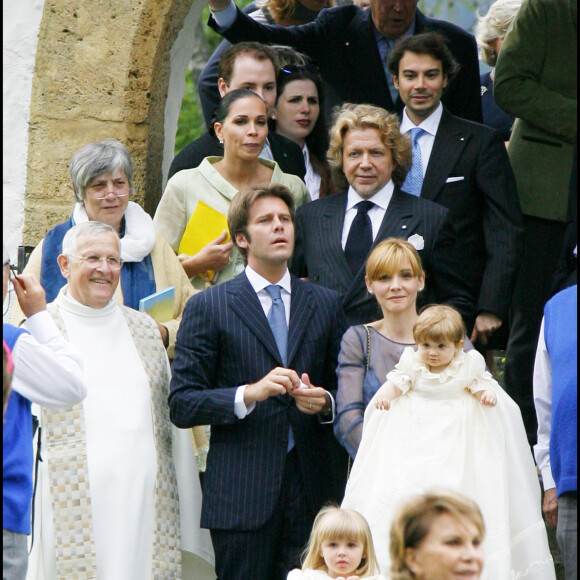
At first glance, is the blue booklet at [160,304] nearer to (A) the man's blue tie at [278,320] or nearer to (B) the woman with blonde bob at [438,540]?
(A) the man's blue tie at [278,320]

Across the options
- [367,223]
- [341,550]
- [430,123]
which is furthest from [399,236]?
[341,550]

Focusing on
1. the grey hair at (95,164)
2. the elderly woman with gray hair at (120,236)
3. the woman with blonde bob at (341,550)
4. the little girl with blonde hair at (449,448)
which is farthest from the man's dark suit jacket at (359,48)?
the woman with blonde bob at (341,550)

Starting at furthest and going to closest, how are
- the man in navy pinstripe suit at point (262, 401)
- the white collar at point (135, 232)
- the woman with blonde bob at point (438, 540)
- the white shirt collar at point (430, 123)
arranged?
the white shirt collar at point (430, 123) → the white collar at point (135, 232) → the man in navy pinstripe suit at point (262, 401) → the woman with blonde bob at point (438, 540)

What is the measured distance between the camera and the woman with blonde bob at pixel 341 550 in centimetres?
496

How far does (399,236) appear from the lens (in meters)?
6.12

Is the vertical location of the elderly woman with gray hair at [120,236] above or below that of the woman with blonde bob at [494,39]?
below

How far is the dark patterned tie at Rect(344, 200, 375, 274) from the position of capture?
616cm

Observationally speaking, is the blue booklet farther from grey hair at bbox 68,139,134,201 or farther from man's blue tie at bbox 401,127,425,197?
man's blue tie at bbox 401,127,425,197

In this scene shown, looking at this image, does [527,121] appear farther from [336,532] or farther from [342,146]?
[336,532]

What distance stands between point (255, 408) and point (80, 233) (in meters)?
0.97

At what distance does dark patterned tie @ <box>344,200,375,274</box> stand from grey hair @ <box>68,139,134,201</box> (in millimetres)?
972

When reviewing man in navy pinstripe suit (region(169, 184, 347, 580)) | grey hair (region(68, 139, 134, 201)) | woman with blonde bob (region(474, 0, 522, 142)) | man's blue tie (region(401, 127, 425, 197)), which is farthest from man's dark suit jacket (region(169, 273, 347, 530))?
woman with blonde bob (region(474, 0, 522, 142))

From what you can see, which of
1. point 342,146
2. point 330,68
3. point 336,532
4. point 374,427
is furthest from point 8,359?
point 330,68

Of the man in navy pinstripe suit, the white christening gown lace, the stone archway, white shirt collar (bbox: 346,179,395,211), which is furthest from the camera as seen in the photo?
the stone archway
